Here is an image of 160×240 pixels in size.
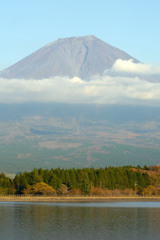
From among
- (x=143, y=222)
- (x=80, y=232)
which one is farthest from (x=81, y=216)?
(x=80, y=232)

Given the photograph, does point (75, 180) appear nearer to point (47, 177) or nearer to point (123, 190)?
point (47, 177)

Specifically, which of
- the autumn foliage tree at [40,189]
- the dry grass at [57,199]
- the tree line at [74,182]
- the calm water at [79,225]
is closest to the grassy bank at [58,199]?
the dry grass at [57,199]

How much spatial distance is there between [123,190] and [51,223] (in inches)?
3263

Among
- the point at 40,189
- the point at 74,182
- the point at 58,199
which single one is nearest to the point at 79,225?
the point at 58,199

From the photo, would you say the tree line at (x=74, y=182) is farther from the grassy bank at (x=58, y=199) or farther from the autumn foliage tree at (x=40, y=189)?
the grassy bank at (x=58, y=199)

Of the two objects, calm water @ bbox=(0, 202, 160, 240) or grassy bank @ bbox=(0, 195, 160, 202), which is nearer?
calm water @ bbox=(0, 202, 160, 240)

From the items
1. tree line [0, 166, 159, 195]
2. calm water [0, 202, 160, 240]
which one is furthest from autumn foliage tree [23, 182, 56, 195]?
calm water [0, 202, 160, 240]

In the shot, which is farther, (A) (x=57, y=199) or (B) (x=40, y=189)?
(B) (x=40, y=189)

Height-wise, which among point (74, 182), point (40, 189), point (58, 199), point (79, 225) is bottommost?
point (79, 225)

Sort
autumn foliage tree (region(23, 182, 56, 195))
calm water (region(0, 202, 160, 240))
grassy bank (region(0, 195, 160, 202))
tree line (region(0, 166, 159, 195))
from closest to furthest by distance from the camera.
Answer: calm water (region(0, 202, 160, 240))
grassy bank (region(0, 195, 160, 202))
autumn foliage tree (region(23, 182, 56, 195))
tree line (region(0, 166, 159, 195))

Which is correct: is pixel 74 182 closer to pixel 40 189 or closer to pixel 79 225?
pixel 40 189

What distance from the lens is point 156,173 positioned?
17412 cm

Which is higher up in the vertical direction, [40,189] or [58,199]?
[40,189]

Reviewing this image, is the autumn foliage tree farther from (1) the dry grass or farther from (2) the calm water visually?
(2) the calm water
